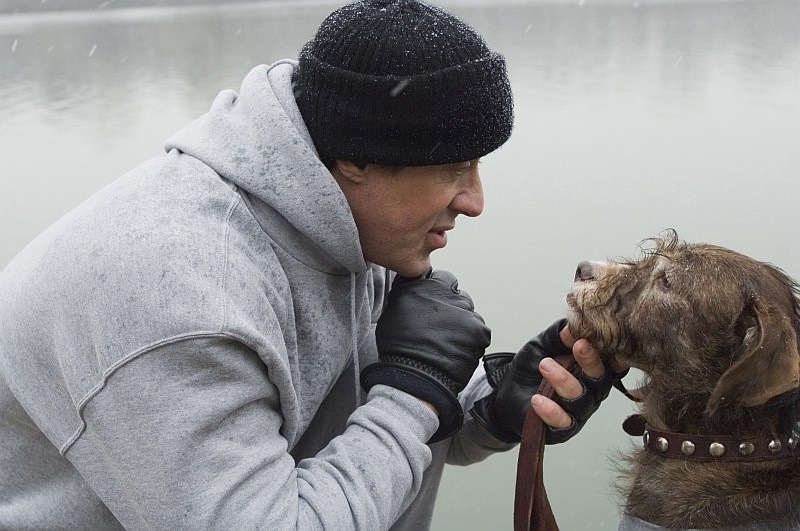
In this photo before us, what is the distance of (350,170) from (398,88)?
264 millimetres

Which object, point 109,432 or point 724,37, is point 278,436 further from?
point 724,37

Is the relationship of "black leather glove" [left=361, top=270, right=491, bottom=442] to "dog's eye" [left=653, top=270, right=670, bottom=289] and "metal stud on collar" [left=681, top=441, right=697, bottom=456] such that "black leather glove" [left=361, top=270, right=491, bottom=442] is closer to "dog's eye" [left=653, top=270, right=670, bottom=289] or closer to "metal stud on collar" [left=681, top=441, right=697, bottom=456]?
"dog's eye" [left=653, top=270, right=670, bottom=289]

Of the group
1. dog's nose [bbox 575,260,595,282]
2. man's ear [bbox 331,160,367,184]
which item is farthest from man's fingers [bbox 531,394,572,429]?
man's ear [bbox 331,160,367,184]

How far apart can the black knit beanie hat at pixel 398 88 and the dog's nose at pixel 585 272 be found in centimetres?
56

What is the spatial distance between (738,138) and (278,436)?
18.8 ft

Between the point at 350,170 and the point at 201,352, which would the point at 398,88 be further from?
the point at 201,352

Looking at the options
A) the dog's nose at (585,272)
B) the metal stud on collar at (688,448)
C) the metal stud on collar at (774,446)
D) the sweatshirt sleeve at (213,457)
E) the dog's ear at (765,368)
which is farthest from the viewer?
the dog's nose at (585,272)

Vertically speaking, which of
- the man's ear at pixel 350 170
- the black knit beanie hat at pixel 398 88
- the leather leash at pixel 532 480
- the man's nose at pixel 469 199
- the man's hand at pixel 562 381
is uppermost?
the black knit beanie hat at pixel 398 88

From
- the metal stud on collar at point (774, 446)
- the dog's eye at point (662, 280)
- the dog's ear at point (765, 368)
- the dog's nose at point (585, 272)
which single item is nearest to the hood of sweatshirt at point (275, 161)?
the dog's nose at point (585, 272)

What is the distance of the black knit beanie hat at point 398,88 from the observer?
212 centimetres

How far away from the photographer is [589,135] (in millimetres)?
7293

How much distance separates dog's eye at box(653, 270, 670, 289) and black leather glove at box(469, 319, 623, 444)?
283 millimetres

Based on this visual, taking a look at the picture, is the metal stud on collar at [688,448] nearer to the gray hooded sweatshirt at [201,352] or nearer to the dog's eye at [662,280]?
the dog's eye at [662,280]

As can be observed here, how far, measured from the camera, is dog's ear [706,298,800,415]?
2018 mm
